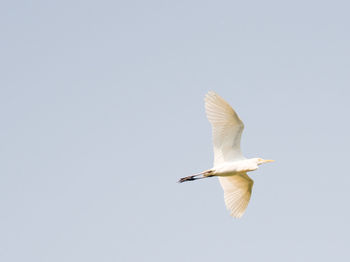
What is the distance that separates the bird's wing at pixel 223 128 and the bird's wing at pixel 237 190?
1249 millimetres

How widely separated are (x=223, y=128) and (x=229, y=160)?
1.21m

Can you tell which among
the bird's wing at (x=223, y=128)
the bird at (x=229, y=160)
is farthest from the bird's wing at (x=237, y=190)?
the bird's wing at (x=223, y=128)

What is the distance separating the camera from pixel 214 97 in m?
16.7

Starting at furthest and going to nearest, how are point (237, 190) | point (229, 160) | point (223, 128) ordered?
point (237, 190)
point (229, 160)
point (223, 128)

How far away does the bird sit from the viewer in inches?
667

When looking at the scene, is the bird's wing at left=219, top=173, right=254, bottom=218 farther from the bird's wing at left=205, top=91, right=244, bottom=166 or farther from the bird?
the bird's wing at left=205, top=91, right=244, bottom=166

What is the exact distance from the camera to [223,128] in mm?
17297

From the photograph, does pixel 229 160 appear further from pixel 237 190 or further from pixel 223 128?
pixel 237 190

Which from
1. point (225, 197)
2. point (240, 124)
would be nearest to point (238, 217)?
point (225, 197)

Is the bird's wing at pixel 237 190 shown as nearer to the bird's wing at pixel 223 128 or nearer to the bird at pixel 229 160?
the bird at pixel 229 160

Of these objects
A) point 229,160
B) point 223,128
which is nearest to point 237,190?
point 229,160

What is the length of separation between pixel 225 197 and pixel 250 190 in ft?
2.93

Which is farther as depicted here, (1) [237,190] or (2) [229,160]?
(1) [237,190]

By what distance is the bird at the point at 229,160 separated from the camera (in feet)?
55.6
